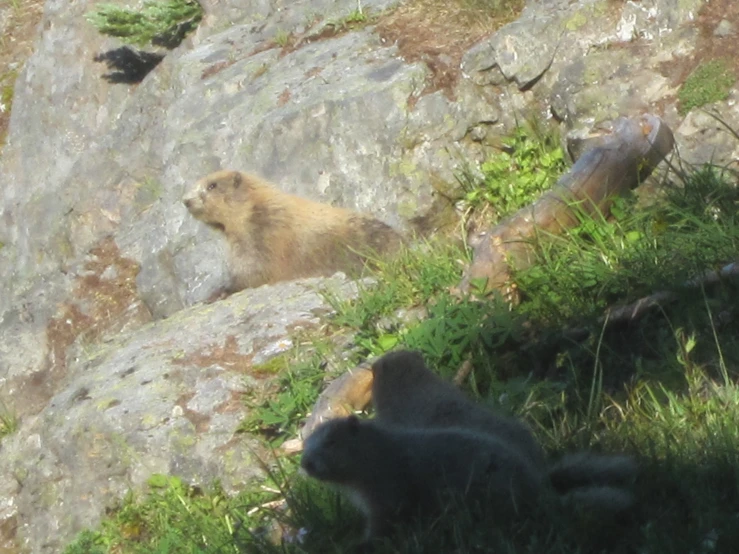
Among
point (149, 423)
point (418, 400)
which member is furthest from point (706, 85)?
point (149, 423)

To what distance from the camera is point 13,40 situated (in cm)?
1688

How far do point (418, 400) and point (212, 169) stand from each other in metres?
6.23

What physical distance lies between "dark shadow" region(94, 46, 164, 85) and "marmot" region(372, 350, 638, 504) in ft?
32.3

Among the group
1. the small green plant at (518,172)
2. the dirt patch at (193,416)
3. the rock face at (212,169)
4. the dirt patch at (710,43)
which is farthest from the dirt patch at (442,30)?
the dirt patch at (193,416)

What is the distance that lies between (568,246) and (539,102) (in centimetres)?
273

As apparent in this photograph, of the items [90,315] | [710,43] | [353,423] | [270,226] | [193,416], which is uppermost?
[353,423]

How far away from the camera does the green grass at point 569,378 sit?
12.5ft

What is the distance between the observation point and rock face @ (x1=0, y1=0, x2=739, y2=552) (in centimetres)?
705

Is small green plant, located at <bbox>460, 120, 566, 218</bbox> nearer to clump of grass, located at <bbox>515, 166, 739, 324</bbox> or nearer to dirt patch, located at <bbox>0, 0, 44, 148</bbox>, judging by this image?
clump of grass, located at <bbox>515, 166, 739, 324</bbox>

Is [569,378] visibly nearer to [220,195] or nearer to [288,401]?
[288,401]

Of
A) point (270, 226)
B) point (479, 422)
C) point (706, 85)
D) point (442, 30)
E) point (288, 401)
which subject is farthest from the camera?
point (442, 30)

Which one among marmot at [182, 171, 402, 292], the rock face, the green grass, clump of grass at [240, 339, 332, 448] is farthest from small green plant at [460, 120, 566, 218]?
clump of grass at [240, 339, 332, 448]

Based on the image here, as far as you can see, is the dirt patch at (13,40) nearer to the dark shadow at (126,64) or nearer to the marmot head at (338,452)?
the dark shadow at (126,64)

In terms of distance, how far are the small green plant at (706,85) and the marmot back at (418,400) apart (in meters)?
4.05
